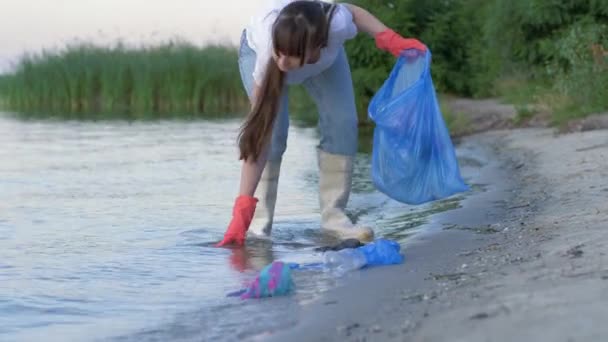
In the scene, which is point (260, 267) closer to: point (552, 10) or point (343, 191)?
point (343, 191)

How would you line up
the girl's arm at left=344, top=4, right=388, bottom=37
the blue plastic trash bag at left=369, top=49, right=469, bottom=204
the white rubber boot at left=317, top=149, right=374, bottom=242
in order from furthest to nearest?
the white rubber boot at left=317, top=149, right=374, bottom=242 → the blue plastic trash bag at left=369, top=49, right=469, bottom=204 → the girl's arm at left=344, top=4, right=388, bottom=37

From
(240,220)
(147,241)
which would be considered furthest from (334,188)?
(147,241)

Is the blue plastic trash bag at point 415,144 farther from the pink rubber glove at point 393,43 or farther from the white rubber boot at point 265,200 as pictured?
the white rubber boot at point 265,200

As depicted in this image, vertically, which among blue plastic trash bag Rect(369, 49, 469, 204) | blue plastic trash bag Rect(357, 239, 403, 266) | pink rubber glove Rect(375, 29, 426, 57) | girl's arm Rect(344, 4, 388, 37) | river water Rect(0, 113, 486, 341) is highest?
girl's arm Rect(344, 4, 388, 37)

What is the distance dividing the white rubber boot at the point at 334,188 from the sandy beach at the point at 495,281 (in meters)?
0.50

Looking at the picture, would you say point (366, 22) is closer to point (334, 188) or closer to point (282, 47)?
point (282, 47)

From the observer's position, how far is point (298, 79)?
6.01 meters

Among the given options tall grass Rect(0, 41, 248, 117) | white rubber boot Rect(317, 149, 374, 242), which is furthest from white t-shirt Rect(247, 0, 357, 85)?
tall grass Rect(0, 41, 248, 117)

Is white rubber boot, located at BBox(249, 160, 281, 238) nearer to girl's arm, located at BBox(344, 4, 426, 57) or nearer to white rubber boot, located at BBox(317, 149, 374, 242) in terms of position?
white rubber boot, located at BBox(317, 149, 374, 242)

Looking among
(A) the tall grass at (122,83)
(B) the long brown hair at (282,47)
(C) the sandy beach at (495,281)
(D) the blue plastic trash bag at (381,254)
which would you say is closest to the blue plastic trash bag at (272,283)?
(C) the sandy beach at (495,281)

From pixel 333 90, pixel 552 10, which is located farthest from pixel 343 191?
pixel 552 10

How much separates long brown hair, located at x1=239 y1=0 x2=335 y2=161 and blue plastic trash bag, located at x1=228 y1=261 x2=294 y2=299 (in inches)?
51.2

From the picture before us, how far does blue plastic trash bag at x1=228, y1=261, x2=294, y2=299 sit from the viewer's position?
4.57 metres

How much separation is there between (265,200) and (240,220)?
397mm
